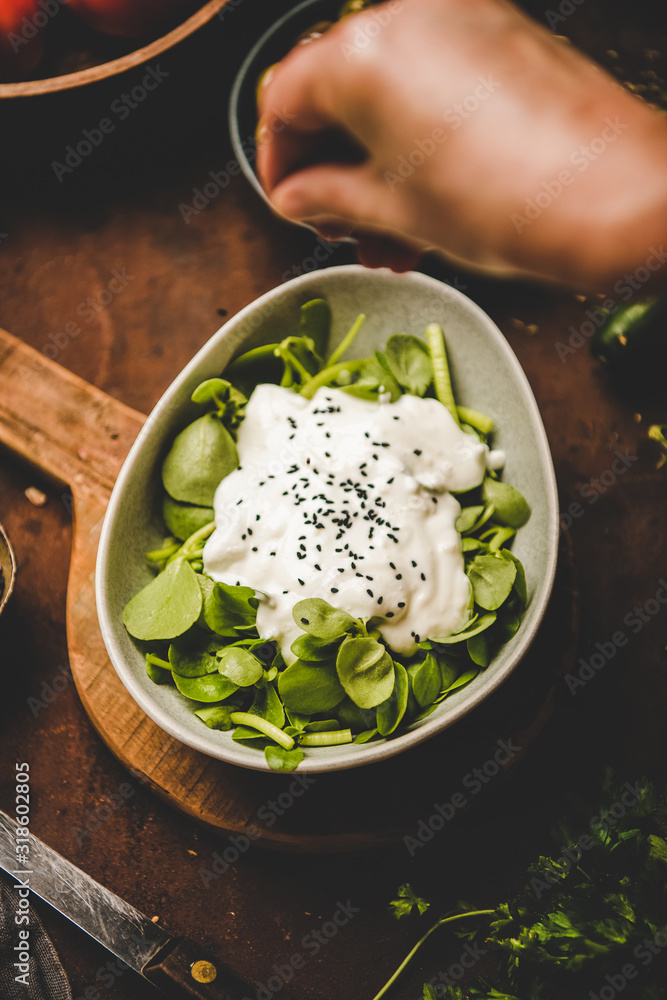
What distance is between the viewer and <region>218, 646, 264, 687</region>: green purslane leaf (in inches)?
45.1

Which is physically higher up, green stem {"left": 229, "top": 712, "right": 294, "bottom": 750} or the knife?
green stem {"left": 229, "top": 712, "right": 294, "bottom": 750}

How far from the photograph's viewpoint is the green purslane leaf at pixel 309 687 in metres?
1.13

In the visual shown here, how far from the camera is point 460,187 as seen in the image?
0.56 m

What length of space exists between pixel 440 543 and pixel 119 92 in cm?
117

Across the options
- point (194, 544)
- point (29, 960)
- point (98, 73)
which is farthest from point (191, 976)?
point (98, 73)

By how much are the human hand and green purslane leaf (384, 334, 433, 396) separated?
75 centimetres

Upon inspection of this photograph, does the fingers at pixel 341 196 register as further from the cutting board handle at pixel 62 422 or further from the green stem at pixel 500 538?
the cutting board handle at pixel 62 422

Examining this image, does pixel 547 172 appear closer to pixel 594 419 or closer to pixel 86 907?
pixel 594 419

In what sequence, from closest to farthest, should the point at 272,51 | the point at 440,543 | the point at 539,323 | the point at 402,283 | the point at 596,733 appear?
the point at 440,543, the point at 402,283, the point at 596,733, the point at 272,51, the point at 539,323

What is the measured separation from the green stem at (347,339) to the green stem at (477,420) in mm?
263

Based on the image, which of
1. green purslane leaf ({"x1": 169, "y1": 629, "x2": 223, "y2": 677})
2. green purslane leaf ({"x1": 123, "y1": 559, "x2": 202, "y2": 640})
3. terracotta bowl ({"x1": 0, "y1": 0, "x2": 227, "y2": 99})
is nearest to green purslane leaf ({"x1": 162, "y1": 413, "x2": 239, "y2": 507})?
green purslane leaf ({"x1": 123, "y1": 559, "x2": 202, "y2": 640})

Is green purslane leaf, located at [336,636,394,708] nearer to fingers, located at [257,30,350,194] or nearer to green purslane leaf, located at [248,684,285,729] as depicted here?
green purslane leaf, located at [248,684,285,729]

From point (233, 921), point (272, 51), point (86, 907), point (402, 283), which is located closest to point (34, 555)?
point (86, 907)

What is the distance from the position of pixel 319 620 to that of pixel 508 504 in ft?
1.35
